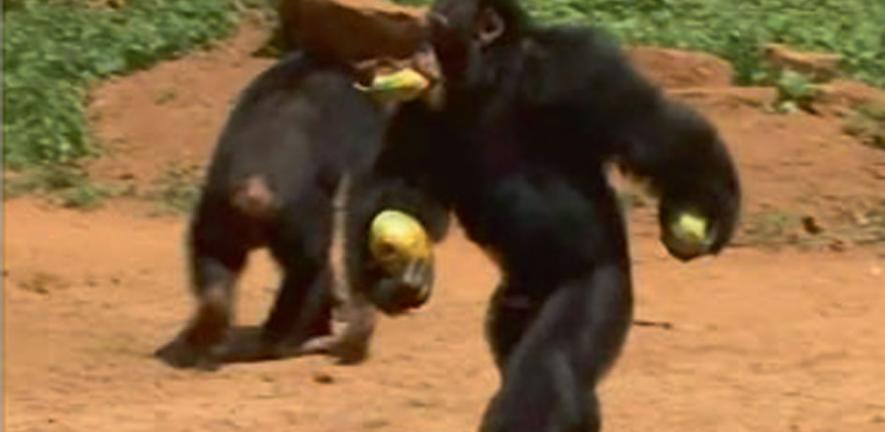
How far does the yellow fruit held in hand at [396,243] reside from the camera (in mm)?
5473

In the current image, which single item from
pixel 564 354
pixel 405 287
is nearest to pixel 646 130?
pixel 564 354

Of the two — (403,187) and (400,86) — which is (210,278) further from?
(400,86)

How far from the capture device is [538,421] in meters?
5.54

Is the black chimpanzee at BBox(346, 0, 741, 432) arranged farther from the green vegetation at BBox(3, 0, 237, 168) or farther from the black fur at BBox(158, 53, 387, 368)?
the green vegetation at BBox(3, 0, 237, 168)

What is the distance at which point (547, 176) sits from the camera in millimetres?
5742

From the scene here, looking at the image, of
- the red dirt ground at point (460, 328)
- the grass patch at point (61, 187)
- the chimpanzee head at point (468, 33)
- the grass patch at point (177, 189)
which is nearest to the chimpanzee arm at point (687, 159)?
the chimpanzee head at point (468, 33)

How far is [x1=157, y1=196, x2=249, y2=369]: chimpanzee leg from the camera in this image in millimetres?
Result: 8547

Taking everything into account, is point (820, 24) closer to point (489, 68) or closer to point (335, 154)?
point (335, 154)

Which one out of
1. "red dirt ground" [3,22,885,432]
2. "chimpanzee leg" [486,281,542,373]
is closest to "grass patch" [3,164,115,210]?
"red dirt ground" [3,22,885,432]

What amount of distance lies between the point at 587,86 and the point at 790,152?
6228 millimetres

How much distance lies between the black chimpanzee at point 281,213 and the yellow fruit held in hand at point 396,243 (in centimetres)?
289

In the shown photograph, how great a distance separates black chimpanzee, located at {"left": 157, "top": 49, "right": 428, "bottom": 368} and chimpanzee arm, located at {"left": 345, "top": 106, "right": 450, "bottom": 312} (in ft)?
8.78

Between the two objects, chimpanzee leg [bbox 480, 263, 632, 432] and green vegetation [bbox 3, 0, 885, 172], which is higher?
chimpanzee leg [bbox 480, 263, 632, 432]

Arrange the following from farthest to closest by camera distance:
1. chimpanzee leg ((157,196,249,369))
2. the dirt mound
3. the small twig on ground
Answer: the dirt mound < the small twig on ground < chimpanzee leg ((157,196,249,369))
